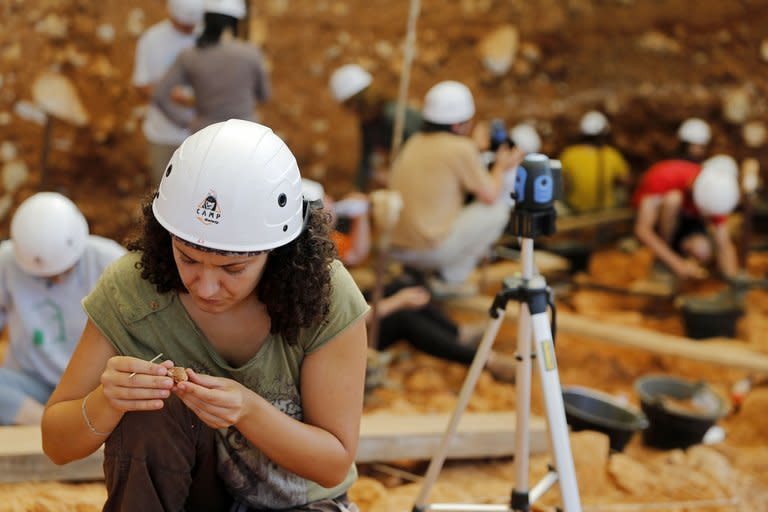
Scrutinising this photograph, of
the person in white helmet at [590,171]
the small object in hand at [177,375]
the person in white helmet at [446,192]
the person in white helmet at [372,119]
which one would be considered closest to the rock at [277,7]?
the person in white helmet at [372,119]

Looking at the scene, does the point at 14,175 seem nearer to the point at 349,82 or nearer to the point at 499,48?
the point at 349,82

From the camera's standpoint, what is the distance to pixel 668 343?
4.71m

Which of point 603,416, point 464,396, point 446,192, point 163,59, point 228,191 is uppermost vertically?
point 163,59

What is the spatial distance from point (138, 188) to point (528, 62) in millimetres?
3716

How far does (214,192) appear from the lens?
1.82 metres

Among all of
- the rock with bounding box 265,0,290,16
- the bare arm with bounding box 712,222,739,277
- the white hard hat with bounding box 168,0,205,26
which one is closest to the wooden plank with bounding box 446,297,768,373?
the bare arm with bounding box 712,222,739,277

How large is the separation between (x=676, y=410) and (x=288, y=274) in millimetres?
2569

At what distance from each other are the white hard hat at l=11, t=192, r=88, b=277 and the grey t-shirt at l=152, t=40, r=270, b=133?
67.7 inches

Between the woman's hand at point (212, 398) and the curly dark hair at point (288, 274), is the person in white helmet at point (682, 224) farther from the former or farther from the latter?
the woman's hand at point (212, 398)

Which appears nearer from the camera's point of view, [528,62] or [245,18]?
[245,18]

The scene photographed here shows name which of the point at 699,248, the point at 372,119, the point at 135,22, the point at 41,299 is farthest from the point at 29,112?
the point at 699,248

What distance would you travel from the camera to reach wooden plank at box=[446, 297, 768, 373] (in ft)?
14.8

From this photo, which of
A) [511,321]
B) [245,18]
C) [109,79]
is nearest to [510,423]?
[511,321]

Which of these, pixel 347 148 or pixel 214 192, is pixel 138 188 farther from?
pixel 214 192
